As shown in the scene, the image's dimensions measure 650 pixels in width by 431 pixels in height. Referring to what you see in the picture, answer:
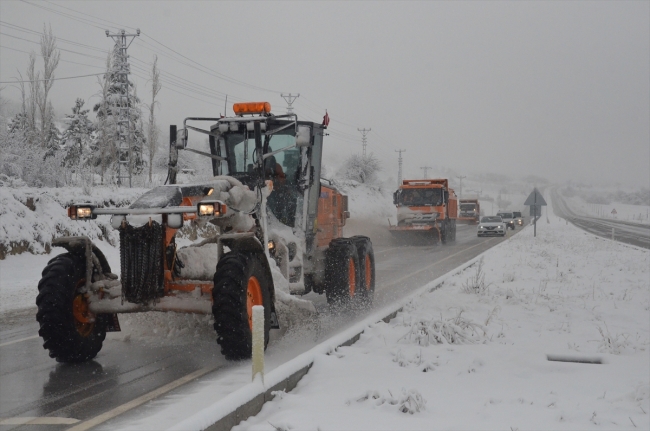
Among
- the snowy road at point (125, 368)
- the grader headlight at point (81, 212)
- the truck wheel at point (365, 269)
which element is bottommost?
the snowy road at point (125, 368)

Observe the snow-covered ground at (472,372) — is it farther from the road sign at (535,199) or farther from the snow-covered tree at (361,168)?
the snow-covered tree at (361,168)

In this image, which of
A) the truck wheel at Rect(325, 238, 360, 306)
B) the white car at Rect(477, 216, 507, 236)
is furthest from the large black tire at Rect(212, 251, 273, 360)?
the white car at Rect(477, 216, 507, 236)

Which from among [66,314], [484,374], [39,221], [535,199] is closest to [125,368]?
[66,314]

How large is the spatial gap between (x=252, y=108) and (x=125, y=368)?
12.3ft

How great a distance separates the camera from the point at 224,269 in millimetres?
6137

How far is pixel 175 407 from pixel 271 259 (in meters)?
2.88

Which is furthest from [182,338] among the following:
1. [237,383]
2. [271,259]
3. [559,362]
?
[559,362]

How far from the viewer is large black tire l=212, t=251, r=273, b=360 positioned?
19.7ft

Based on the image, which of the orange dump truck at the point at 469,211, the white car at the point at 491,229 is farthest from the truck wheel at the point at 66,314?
the orange dump truck at the point at 469,211

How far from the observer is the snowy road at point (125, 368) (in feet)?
17.1

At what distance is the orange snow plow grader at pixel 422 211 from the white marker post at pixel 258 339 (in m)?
25.1

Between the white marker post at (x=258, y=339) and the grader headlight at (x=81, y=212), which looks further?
the grader headlight at (x=81, y=212)

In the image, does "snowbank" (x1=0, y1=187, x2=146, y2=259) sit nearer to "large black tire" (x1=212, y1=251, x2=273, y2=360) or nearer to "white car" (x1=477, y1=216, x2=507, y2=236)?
"large black tire" (x1=212, y1=251, x2=273, y2=360)

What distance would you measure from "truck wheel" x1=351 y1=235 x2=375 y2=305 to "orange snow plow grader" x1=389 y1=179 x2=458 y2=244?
740 inches
